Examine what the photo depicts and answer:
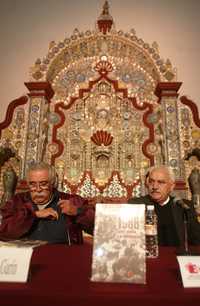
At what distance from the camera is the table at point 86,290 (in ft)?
2.28

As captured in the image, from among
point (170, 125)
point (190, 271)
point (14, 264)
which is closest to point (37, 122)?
point (170, 125)

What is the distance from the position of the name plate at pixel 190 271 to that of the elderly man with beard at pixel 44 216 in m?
0.74

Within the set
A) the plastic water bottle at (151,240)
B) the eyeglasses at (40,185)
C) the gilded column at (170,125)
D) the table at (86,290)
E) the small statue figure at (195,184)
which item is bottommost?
the table at (86,290)

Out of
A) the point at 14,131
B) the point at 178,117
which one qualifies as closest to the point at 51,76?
the point at 14,131

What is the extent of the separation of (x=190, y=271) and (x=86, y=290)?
0.98 feet

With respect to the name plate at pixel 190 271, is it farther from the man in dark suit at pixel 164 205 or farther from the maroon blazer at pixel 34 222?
the man in dark suit at pixel 164 205

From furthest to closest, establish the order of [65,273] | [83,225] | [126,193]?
1. [126,193]
2. [83,225]
3. [65,273]

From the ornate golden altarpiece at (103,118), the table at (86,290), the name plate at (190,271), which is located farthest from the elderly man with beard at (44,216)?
the ornate golden altarpiece at (103,118)

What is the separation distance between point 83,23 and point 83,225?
3.30 metres

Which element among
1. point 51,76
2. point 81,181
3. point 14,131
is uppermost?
point 51,76

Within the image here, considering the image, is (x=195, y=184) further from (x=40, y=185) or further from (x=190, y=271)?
(x=190, y=271)

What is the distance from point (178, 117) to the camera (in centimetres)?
341

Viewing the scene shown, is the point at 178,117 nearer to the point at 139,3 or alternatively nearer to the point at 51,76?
the point at 51,76

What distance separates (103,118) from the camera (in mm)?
3576
